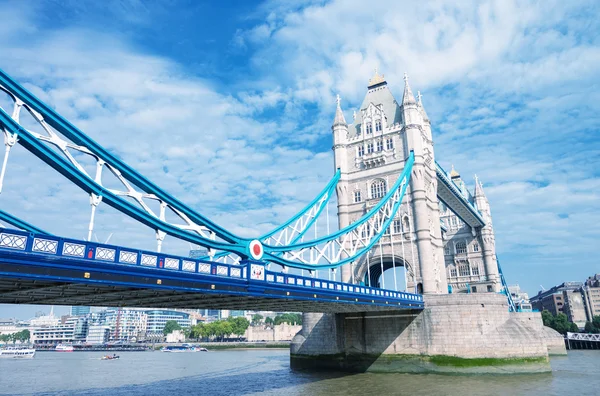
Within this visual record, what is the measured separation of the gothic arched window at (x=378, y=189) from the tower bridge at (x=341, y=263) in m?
0.10

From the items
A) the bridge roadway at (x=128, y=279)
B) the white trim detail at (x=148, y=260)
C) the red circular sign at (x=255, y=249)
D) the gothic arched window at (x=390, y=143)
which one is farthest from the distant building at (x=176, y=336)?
the white trim detail at (x=148, y=260)

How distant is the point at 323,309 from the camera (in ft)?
95.0

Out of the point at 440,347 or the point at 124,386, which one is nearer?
the point at 124,386

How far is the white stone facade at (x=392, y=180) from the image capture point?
38.3 meters

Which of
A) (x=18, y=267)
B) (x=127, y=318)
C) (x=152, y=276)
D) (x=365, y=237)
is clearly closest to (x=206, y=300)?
(x=152, y=276)

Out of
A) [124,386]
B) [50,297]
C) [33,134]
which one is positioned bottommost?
[124,386]

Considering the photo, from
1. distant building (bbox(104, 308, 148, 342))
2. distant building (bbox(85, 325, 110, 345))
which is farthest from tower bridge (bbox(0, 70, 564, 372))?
distant building (bbox(85, 325, 110, 345))

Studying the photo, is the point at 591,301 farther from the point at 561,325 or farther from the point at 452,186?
the point at 452,186

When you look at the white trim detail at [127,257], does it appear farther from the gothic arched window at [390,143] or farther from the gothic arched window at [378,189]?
the gothic arched window at [390,143]

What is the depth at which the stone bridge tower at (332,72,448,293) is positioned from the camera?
3834cm

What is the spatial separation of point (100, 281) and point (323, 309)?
1768cm

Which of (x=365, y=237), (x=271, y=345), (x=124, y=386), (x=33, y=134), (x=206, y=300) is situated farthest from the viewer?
(x=271, y=345)

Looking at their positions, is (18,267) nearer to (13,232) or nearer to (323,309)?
(13,232)

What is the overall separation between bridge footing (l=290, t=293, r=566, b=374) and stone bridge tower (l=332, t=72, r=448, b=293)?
442 centimetres
